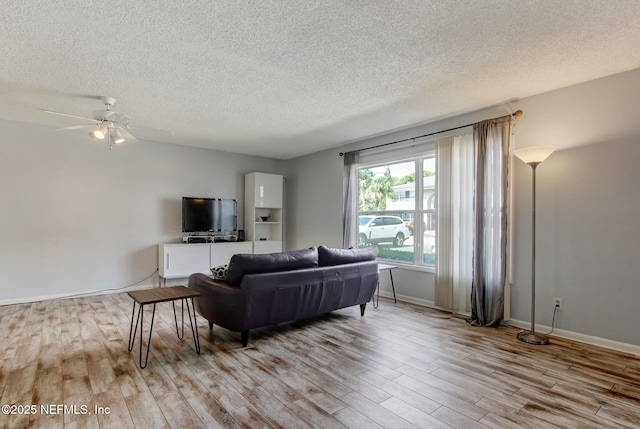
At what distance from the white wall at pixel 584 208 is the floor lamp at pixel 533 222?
8.4 inches

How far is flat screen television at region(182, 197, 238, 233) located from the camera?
5797 millimetres

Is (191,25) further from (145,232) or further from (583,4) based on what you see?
(145,232)

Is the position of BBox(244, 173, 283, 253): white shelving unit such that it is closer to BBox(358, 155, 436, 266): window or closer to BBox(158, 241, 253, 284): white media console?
BBox(158, 241, 253, 284): white media console

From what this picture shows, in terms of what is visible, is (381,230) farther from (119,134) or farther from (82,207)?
(82,207)

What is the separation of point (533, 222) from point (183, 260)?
5.08 meters

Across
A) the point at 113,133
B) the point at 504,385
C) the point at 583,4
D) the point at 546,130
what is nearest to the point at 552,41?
the point at 583,4

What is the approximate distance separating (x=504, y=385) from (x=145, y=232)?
18.0 feet

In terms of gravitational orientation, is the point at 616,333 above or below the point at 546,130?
below

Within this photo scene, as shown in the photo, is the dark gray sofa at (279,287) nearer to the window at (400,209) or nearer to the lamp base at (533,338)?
the window at (400,209)

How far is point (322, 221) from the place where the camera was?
6.36 meters

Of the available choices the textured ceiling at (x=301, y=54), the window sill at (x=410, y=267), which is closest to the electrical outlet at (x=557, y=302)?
the window sill at (x=410, y=267)

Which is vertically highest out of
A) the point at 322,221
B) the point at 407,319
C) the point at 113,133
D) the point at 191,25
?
the point at 191,25

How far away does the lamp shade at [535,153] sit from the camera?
10.3 ft

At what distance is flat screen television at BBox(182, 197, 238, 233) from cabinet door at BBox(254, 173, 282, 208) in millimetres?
505
